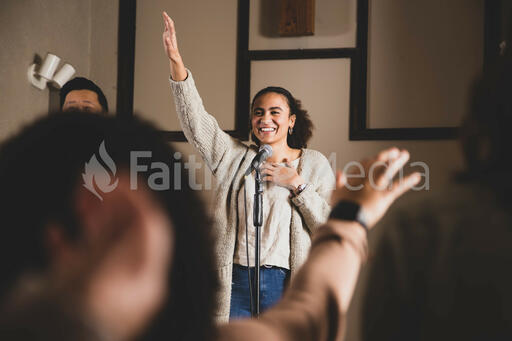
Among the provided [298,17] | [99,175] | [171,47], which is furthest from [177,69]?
[99,175]

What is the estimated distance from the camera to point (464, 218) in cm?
41

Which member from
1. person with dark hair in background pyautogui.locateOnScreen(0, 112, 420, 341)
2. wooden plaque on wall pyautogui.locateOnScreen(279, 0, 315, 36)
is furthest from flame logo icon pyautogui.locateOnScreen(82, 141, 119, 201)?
wooden plaque on wall pyautogui.locateOnScreen(279, 0, 315, 36)

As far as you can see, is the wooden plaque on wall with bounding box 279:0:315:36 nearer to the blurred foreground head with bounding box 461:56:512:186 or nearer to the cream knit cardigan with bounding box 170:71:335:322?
the cream knit cardigan with bounding box 170:71:335:322

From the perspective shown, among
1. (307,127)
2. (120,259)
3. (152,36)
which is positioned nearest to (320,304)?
(120,259)

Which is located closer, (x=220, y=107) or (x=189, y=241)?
(x=189, y=241)

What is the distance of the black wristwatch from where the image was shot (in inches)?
21.2

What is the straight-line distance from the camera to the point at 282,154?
243 centimetres

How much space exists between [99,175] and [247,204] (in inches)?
72.8

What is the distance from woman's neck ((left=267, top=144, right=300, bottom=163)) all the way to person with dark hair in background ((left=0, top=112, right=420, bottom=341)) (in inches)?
77.2

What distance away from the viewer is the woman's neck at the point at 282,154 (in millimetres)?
2404

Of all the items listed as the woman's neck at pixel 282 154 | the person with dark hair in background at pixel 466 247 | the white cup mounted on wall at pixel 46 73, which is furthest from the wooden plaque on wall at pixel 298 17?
the person with dark hair in background at pixel 466 247

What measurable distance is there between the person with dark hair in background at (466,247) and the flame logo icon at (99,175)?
0.80ft

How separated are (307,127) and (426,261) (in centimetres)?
225

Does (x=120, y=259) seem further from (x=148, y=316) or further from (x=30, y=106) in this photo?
(x=30, y=106)
